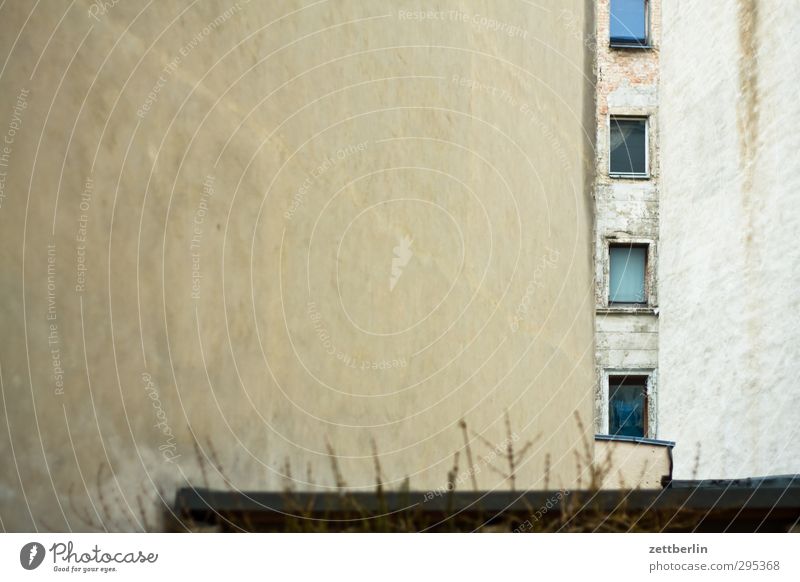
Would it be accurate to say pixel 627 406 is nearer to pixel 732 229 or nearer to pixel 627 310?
pixel 627 310

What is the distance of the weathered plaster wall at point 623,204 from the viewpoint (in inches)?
64.6

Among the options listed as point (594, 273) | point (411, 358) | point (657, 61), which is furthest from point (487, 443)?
point (657, 61)

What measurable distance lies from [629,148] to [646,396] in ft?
1.49

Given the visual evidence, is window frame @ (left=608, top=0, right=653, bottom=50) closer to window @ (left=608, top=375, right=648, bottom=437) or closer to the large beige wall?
the large beige wall

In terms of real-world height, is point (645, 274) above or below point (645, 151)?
below

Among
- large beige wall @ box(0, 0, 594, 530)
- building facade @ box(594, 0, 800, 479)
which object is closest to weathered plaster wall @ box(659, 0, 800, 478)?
building facade @ box(594, 0, 800, 479)

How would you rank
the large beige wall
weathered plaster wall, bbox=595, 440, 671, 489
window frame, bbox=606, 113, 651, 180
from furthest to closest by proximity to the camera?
window frame, bbox=606, 113, 651, 180
weathered plaster wall, bbox=595, 440, 671, 489
the large beige wall

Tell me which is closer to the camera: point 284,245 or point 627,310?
point 284,245

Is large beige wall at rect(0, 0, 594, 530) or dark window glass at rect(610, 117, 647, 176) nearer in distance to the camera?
large beige wall at rect(0, 0, 594, 530)

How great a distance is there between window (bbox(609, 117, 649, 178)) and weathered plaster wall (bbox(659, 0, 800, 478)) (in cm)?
4

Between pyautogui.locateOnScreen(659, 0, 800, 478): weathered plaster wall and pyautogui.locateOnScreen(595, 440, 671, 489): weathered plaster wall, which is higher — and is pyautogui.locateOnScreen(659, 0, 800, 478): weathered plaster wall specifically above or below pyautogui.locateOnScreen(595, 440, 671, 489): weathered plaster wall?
above

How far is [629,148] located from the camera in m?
1.67

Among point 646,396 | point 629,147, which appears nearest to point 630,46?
point 629,147

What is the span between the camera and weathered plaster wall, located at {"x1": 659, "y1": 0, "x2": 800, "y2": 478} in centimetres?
161
